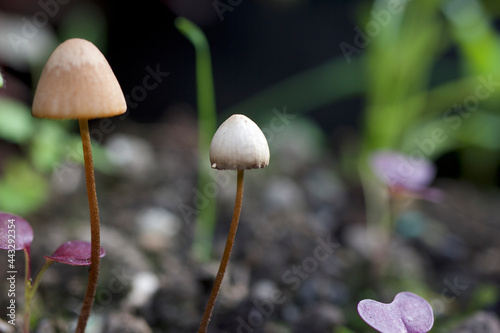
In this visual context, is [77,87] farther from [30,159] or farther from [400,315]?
[30,159]

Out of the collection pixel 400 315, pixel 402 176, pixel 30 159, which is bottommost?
pixel 400 315

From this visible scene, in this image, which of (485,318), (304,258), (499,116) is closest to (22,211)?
(304,258)

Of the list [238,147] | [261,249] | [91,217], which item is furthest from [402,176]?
[91,217]

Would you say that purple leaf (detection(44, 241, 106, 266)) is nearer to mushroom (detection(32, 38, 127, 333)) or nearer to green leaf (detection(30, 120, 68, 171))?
mushroom (detection(32, 38, 127, 333))

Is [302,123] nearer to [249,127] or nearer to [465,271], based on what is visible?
[465,271]

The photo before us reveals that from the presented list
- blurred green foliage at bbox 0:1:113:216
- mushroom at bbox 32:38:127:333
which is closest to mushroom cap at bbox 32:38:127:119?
mushroom at bbox 32:38:127:333

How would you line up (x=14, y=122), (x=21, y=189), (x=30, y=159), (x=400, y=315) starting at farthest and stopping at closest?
(x=30, y=159), (x=21, y=189), (x=14, y=122), (x=400, y=315)
